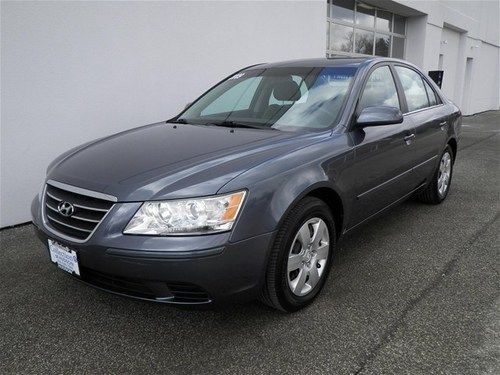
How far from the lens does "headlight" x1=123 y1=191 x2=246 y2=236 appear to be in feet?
6.93

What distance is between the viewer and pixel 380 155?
3271 mm

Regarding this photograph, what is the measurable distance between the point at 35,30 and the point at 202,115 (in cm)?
207

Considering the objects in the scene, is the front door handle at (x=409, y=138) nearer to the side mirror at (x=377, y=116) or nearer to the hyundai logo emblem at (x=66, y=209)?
the side mirror at (x=377, y=116)

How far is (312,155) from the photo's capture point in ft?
8.66

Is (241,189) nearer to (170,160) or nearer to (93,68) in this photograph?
(170,160)

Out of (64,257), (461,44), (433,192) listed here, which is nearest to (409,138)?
(433,192)

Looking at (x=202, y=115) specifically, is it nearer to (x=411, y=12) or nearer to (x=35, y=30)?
(x=35, y=30)

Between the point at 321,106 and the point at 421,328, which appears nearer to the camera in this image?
the point at 421,328

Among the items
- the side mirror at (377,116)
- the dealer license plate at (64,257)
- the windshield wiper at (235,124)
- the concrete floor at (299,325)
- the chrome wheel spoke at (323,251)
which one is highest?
the side mirror at (377,116)

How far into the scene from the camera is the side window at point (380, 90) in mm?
3308

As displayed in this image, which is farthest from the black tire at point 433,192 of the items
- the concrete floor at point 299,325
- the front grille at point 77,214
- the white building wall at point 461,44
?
the white building wall at point 461,44

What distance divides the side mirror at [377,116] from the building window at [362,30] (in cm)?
766

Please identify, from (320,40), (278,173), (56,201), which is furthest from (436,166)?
(320,40)

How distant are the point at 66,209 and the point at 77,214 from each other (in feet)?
0.32
